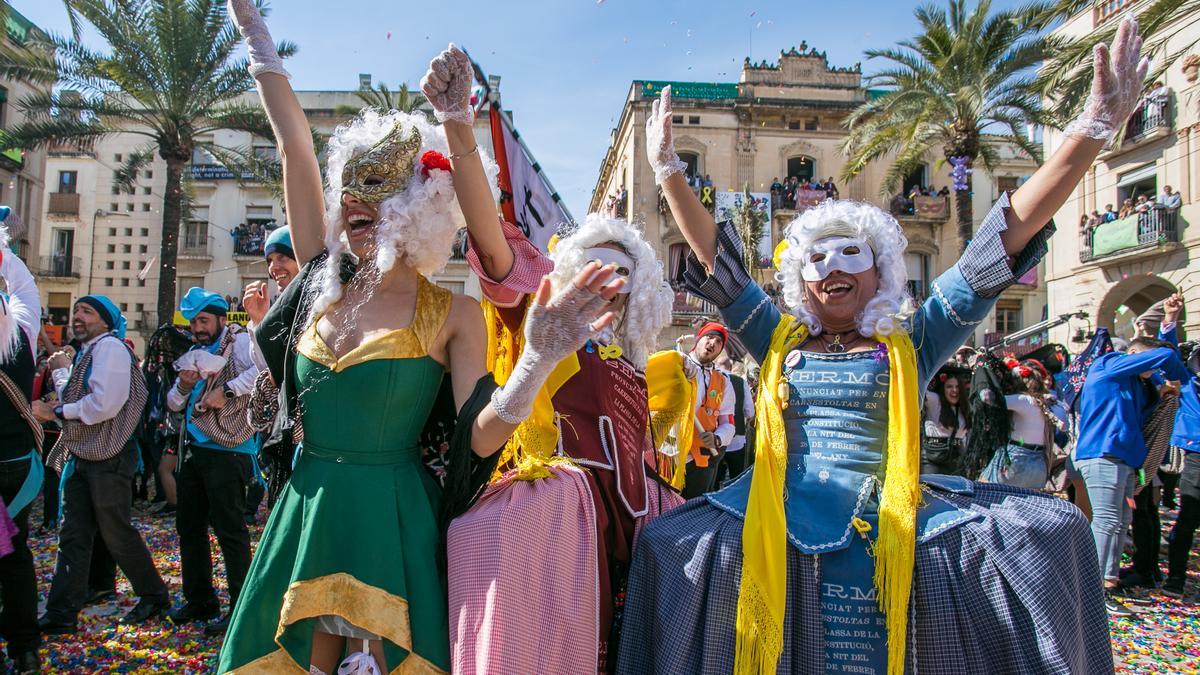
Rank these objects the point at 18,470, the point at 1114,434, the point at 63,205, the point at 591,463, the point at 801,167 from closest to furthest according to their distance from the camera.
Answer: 1. the point at 591,463
2. the point at 18,470
3. the point at 1114,434
4. the point at 801,167
5. the point at 63,205

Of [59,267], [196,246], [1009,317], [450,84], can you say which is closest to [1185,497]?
[450,84]

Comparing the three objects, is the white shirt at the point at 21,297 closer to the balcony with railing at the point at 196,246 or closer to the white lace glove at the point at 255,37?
the white lace glove at the point at 255,37

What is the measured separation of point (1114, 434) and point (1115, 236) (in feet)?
49.1

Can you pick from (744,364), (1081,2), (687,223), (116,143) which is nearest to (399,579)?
(687,223)

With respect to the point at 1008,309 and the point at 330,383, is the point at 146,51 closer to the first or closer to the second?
the point at 330,383

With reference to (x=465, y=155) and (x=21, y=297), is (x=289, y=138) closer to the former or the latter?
(x=465, y=155)

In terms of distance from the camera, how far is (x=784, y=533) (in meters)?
2.18

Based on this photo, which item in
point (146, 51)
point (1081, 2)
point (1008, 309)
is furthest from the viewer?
point (1008, 309)

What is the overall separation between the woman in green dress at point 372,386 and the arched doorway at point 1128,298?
19.6 metres

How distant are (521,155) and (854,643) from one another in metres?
2.13

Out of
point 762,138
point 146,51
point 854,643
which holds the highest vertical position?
point 762,138

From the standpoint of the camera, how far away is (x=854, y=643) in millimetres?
2105

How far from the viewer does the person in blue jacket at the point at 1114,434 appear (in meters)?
5.47

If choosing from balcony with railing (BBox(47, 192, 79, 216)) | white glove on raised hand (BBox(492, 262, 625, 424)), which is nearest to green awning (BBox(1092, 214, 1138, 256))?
white glove on raised hand (BBox(492, 262, 625, 424))
